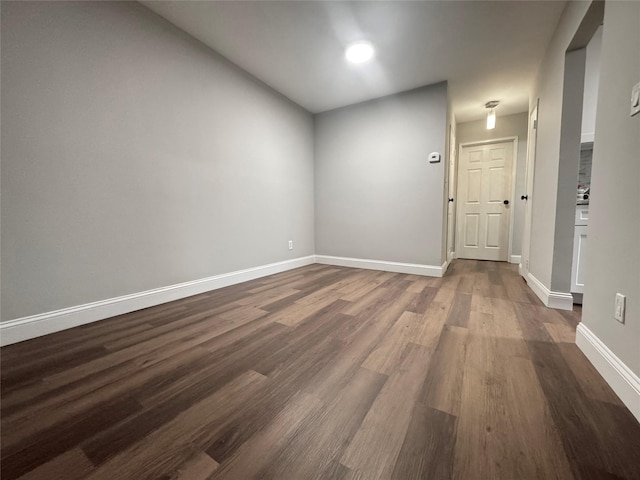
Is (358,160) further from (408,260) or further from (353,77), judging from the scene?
(408,260)

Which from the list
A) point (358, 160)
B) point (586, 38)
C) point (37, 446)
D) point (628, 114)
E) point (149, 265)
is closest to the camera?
point (37, 446)

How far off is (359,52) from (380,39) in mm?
218

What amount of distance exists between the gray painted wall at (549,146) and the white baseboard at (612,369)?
832 millimetres

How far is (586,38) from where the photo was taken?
1.70m

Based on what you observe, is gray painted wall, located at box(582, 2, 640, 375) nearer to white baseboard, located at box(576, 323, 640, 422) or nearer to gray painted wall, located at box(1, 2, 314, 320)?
white baseboard, located at box(576, 323, 640, 422)

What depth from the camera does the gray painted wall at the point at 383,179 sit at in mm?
2998

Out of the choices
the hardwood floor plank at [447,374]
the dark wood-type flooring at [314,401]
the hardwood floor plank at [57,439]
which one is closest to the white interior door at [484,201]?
the dark wood-type flooring at [314,401]

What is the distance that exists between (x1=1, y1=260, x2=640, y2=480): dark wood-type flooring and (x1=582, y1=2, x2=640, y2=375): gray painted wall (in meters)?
0.27

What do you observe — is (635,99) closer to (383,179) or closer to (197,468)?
(197,468)

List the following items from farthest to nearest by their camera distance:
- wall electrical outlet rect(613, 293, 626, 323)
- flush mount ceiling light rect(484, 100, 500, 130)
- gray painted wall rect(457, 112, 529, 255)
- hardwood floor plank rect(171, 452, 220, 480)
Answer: gray painted wall rect(457, 112, 529, 255) → flush mount ceiling light rect(484, 100, 500, 130) → wall electrical outlet rect(613, 293, 626, 323) → hardwood floor plank rect(171, 452, 220, 480)

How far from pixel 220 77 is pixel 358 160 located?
193cm

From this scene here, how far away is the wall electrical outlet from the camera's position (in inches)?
39.8

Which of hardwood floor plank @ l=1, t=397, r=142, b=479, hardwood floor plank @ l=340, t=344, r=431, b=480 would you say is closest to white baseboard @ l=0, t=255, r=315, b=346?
hardwood floor plank @ l=1, t=397, r=142, b=479

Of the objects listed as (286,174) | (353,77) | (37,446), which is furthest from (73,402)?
(353,77)
